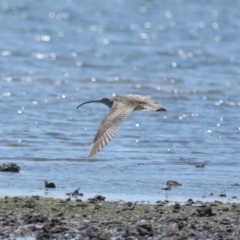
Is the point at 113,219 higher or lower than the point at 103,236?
higher

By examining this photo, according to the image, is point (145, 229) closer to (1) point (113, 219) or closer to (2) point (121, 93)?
(1) point (113, 219)

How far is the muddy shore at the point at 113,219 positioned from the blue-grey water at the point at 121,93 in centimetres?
51

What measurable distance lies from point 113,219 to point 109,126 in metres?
1.86

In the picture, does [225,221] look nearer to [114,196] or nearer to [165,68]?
[114,196]

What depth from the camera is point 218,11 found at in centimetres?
3809

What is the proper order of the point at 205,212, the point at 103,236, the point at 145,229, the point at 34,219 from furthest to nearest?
the point at 205,212 → the point at 34,219 → the point at 145,229 → the point at 103,236

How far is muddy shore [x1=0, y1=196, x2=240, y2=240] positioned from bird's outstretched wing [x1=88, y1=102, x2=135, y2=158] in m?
0.88

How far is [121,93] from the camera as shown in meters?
15.4

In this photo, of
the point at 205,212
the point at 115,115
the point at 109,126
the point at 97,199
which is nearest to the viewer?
the point at 205,212

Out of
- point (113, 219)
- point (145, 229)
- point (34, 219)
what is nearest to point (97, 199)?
point (113, 219)

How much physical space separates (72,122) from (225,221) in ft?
17.3

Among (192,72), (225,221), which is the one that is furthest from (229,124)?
(192,72)

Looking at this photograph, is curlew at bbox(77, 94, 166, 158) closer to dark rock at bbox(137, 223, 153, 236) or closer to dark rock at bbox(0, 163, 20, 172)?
dark rock at bbox(0, 163, 20, 172)

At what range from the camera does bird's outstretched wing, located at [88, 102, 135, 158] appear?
8.91 metres
